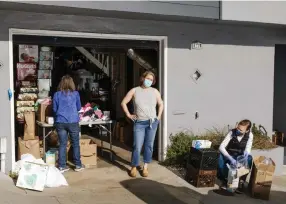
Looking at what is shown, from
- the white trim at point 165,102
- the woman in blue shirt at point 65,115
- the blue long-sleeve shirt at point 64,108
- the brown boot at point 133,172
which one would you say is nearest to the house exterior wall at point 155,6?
the white trim at point 165,102

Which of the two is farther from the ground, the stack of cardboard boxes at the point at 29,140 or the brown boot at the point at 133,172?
the stack of cardboard boxes at the point at 29,140

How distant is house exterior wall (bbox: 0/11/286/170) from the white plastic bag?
2299 millimetres

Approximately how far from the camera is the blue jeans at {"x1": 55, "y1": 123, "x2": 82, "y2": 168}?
7.23 metres

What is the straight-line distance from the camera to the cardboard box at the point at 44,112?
7.78 m

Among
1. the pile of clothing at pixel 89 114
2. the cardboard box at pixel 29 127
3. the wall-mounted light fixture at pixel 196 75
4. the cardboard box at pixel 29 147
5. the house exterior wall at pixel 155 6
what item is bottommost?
the cardboard box at pixel 29 147

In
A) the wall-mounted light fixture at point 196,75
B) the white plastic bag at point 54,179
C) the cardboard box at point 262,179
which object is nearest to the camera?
the white plastic bag at point 54,179

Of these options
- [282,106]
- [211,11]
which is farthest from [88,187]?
[282,106]

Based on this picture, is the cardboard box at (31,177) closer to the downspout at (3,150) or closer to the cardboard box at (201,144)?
the downspout at (3,150)

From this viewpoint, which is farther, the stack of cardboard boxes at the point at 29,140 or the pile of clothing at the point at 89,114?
the pile of clothing at the point at 89,114

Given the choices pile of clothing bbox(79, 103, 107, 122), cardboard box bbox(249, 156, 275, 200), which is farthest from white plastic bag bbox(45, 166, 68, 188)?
cardboard box bbox(249, 156, 275, 200)

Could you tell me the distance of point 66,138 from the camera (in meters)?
7.31

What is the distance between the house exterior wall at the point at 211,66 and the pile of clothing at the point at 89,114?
1300 mm

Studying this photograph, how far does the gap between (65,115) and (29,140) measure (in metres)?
0.87

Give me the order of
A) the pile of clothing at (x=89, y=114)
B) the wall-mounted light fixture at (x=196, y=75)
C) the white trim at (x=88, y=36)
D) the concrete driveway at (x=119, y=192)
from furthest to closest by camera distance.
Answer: the wall-mounted light fixture at (x=196, y=75), the pile of clothing at (x=89, y=114), the white trim at (x=88, y=36), the concrete driveway at (x=119, y=192)
